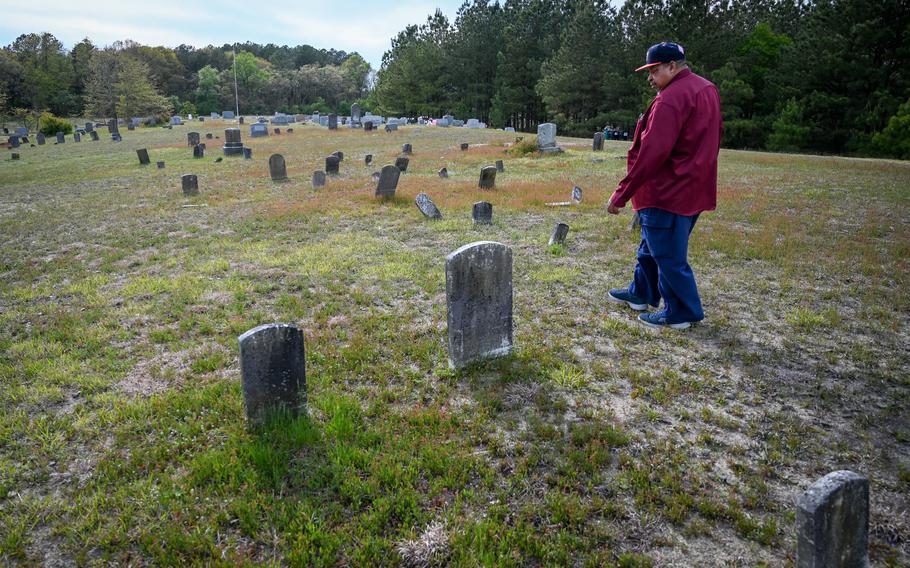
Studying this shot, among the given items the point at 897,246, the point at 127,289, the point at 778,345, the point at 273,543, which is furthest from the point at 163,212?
the point at 897,246

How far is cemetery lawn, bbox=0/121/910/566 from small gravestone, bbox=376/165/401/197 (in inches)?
170

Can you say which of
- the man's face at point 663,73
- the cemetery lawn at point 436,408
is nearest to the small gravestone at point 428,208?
the cemetery lawn at point 436,408

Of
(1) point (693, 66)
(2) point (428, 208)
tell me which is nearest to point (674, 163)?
(2) point (428, 208)

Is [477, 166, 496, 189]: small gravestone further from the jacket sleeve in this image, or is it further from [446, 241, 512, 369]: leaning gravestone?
[446, 241, 512, 369]: leaning gravestone

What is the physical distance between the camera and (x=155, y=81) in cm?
7344

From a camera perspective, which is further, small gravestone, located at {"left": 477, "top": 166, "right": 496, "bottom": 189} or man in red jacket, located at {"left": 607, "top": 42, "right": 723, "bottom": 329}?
small gravestone, located at {"left": 477, "top": 166, "right": 496, "bottom": 189}

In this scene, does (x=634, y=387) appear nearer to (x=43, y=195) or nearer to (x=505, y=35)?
(x=43, y=195)

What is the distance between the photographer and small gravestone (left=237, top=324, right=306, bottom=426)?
12.2 feet

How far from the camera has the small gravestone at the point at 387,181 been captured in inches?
541

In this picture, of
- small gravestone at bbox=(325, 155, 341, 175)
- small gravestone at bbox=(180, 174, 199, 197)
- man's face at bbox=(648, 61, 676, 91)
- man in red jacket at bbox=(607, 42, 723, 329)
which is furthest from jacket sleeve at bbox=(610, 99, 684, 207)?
small gravestone at bbox=(325, 155, 341, 175)

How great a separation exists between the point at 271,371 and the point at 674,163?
417 cm

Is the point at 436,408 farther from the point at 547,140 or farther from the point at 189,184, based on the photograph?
the point at 547,140

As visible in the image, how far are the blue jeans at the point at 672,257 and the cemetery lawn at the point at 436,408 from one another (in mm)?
301

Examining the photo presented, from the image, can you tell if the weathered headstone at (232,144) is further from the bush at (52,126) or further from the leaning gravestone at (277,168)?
the bush at (52,126)
